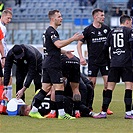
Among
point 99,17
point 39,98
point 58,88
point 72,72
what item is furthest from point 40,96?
point 99,17

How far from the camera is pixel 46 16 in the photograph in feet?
91.7

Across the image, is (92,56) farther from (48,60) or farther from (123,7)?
(123,7)

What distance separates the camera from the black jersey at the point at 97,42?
12.2 metres

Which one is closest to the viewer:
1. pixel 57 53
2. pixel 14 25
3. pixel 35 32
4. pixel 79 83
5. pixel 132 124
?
pixel 132 124

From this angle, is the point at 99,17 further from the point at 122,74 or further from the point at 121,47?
the point at 122,74

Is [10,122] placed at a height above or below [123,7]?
below

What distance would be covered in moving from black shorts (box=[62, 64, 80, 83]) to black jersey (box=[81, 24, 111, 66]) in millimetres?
1466

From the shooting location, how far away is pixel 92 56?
1233 cm

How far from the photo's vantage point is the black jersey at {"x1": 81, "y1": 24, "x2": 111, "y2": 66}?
12211mm

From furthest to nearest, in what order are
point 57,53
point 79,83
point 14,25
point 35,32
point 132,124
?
1. point 14,25
2. point 35,32
3. point 79,83
4. point 57,53
5. point 132,124

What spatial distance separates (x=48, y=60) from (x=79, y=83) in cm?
110

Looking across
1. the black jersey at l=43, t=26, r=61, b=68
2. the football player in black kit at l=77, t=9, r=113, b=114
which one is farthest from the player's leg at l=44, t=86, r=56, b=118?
the football player in black kit at l=77, t=9, r=113, b=114

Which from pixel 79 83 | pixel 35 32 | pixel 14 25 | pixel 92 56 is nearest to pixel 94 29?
pixel 92 56

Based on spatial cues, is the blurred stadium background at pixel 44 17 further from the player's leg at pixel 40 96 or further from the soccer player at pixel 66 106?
the player's leg at pixel 40 96
